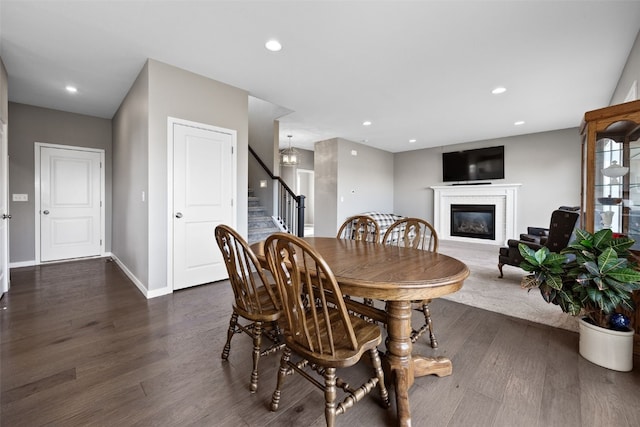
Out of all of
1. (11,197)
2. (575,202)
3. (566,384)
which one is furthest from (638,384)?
(11,197)

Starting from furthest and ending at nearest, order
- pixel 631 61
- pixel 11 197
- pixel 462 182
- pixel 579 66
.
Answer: pixel 462 182, pixel 11 197, pixel 579 66, pixel 631 61

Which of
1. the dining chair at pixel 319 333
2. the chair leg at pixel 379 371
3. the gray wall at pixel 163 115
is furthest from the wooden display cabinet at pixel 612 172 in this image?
the gray wall at pixel 163 115

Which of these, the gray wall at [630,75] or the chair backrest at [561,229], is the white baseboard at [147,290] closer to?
the chair backrest at [561,229]

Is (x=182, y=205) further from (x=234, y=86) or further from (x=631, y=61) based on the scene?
(x=631, y=61)

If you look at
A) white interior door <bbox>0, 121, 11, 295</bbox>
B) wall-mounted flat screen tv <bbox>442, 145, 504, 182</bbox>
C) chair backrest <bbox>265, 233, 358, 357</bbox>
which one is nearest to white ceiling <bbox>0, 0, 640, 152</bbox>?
white interior door <bbox>0, 121, 11, 295</bbox>

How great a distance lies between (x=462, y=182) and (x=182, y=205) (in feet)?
21.0

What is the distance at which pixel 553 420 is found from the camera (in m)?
1.30

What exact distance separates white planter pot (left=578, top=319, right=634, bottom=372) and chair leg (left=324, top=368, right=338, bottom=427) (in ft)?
6.07

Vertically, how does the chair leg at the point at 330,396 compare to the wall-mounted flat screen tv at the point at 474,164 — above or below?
below

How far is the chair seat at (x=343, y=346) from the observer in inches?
43.6

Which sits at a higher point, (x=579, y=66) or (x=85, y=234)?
(x=579, y=66)

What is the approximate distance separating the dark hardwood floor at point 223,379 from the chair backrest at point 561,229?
124 cm

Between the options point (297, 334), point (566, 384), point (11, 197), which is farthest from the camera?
point (11, 197)

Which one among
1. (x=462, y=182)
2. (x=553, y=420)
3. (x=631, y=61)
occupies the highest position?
(x=631, y=61)
